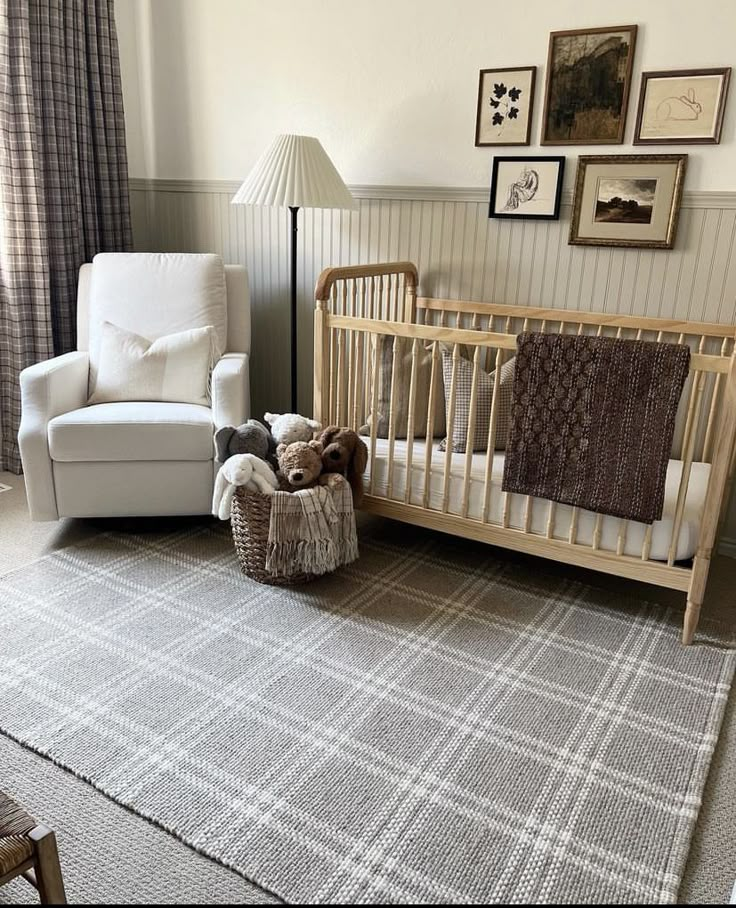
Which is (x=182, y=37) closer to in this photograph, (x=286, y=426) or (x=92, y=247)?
(x=92, y=247)

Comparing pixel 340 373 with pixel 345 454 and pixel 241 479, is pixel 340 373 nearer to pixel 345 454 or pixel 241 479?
pixel 345 454

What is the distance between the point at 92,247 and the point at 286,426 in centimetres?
160

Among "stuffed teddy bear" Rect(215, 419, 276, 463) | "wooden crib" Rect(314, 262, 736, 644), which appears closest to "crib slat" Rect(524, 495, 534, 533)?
"wooden crib" Rect(314, 262, 736, 644)

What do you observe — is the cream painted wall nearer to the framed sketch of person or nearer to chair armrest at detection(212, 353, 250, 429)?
the framed sketch of person

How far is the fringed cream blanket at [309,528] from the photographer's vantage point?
230cm

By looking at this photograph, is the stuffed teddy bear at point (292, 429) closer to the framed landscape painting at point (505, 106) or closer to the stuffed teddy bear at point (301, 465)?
the stuffed teddy bear at point (301, 465)

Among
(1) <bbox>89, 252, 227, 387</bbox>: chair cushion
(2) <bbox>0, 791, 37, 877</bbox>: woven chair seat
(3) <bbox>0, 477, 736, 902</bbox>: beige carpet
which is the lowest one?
(3) <bbox>0, 477, 736, 902</bbox>: beige carpet

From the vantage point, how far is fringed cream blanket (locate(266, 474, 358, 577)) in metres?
2.30

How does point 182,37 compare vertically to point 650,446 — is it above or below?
above

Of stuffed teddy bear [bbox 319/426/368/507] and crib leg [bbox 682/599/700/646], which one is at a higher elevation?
stuffed teddy bear [bbox 319/426/368/507]

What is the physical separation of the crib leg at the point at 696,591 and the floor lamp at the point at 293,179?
1777 millimetres

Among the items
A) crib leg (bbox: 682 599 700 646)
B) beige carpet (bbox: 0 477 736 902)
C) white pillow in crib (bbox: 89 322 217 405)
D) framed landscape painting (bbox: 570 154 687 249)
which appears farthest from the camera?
white pillow in crib (bbox: 89 322 217 405)

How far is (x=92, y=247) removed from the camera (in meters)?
3.47

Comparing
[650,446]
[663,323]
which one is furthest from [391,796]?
[663,323]
